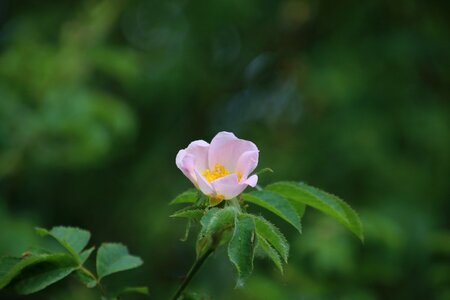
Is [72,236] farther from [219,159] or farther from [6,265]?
[219,159]

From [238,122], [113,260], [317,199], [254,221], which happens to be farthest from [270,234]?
[238,122]

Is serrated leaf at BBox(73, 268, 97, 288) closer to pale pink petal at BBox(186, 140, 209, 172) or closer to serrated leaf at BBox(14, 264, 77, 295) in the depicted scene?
serrated leaf at BBox(14, 264, 77, 295)

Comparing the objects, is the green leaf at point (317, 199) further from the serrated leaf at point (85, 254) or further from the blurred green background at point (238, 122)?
the blurred green background at point (238, 122)

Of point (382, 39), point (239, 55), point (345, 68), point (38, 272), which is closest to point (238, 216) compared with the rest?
point (38, 272)

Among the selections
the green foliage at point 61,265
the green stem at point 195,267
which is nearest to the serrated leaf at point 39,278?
the green foliage at point 61,265

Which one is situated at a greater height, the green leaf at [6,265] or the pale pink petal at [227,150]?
the pale pink petal at [227,150]
